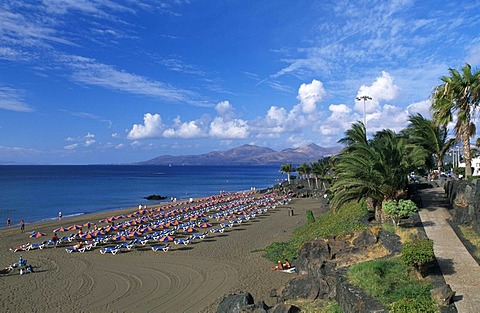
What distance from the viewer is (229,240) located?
24781 millimetres

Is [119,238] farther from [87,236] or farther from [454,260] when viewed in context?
[454,260]

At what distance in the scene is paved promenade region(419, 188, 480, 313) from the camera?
7898mm

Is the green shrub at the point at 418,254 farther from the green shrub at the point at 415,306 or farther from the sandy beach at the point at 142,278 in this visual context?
the sandy beach at the point at 142,278

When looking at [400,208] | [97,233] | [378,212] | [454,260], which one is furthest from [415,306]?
[97,233]

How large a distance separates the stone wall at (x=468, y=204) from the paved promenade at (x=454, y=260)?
22.8 inches

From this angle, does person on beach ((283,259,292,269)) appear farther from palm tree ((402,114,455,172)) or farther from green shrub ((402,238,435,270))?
palm tree ((402,114,455,172))

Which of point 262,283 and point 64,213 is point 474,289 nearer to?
point 262,283

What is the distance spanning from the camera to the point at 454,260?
10.3 m

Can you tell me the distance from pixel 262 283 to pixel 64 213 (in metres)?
36.7

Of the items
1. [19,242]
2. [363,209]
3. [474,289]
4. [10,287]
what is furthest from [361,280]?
[19,242]

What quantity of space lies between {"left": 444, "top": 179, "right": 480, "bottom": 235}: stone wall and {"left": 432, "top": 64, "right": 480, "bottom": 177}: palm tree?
9.70 feet

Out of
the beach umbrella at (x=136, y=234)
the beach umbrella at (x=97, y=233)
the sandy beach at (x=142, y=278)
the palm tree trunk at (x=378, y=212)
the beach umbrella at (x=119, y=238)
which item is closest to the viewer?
the sandy beach at (x=142, y=278)

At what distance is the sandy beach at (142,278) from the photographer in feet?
44.4

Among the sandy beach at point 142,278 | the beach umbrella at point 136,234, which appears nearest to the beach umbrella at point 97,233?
the beach umbrella at point 136,234
